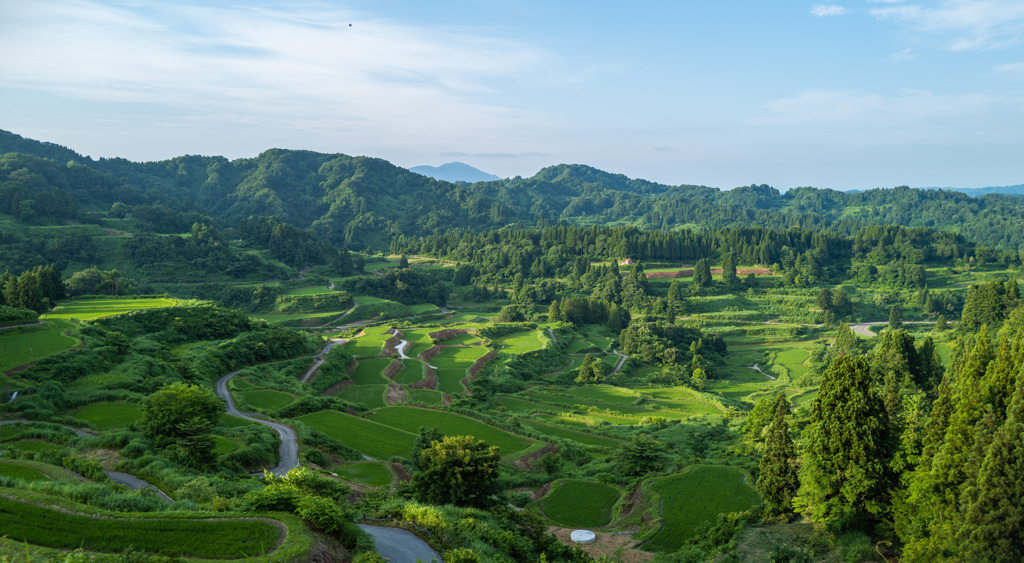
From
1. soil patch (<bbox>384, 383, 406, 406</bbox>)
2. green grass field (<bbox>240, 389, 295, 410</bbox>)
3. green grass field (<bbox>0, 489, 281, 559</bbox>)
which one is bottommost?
soil patch (<bbox>384, 383, 406, 406</bbox>)

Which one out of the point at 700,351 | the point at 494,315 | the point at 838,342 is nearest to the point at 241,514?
the point at 700,351

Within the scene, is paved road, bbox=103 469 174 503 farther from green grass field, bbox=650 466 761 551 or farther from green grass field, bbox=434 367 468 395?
green grass field, bbox=434 367 468 395

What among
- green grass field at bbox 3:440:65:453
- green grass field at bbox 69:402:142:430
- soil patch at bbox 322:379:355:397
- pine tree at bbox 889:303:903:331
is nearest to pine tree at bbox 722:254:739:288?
pine tree at bbox 889:303:903:331

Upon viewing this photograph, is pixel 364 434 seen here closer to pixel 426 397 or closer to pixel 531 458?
pixel 531 458

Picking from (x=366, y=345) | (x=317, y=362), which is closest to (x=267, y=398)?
(x=317, y=362)

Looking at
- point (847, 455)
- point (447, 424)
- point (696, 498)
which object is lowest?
point (447, 424)

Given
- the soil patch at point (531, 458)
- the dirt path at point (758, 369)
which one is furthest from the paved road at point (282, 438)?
the dirt path at point (758, 369)

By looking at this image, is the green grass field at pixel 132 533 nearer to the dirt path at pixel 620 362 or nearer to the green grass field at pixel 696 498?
the green grass field at pixel 696 498
